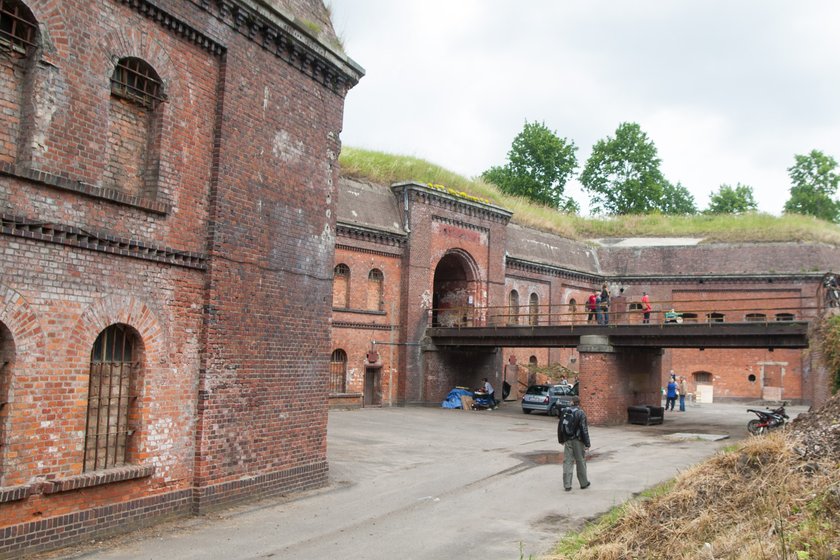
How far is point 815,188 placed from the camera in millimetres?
60781

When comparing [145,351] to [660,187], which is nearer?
[145,351]

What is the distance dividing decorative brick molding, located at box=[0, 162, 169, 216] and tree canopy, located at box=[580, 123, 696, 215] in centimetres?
5600

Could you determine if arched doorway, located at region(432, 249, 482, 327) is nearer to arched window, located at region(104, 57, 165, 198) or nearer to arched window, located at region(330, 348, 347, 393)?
arched window, located at region(330, 348, 347, 393)

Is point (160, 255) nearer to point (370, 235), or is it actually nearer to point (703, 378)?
point (370, 235)

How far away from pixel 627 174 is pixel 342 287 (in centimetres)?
4229

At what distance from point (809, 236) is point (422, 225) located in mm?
22268

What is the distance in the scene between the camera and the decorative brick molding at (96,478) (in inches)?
314

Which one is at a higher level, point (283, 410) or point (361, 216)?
point (361, 216)

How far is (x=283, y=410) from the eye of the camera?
37.7 ft

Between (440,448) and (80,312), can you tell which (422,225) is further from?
(80,312)

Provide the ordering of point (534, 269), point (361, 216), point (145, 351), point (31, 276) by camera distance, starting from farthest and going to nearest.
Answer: point (534, 269), point (361, 216), point (145, 351), point (31, 276)

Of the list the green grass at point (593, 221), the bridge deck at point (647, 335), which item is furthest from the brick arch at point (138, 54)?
the green grass at point (593, 221)

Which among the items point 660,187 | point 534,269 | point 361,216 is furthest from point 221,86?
point 660,187

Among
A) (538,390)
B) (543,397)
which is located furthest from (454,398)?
(543,397)
